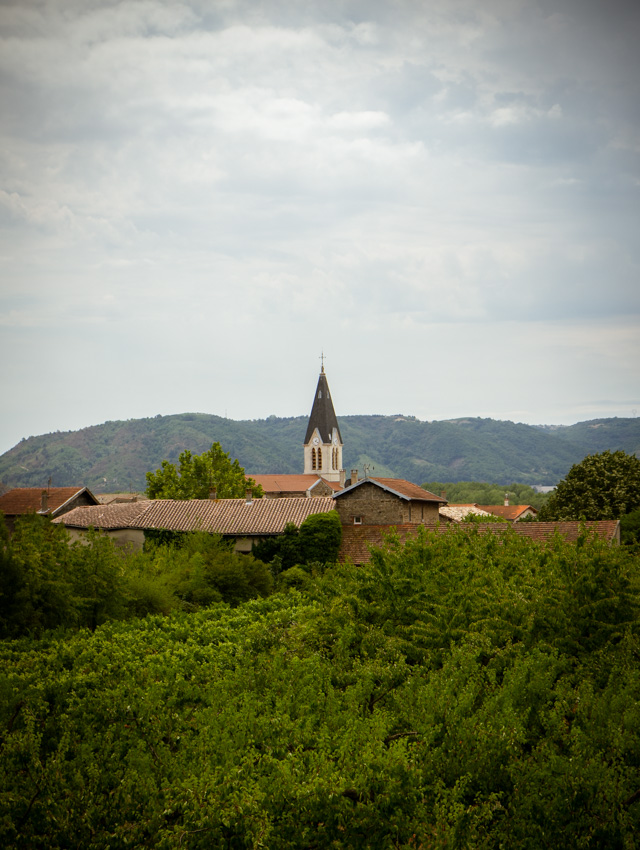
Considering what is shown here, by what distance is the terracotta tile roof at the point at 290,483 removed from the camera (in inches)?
3835

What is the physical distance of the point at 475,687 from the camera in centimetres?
1248

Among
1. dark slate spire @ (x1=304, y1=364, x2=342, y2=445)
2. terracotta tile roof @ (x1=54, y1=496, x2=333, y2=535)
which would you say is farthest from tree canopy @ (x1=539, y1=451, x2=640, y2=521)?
dark slate spire @ (x1=304, y1=364, x2=342, y2=445)

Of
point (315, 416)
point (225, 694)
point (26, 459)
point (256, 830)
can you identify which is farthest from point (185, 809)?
point (26, 459)

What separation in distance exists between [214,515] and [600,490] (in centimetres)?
2569

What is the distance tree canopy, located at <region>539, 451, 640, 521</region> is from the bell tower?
5268cm

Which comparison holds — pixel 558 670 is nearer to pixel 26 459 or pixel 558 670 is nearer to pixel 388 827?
pixel 388 827

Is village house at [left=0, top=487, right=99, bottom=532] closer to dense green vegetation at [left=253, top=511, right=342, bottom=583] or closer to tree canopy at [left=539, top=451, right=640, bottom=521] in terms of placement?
dense green vegetation at [left=253, top=511, right=342, bottom=583]

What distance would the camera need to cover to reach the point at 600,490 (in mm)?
52250

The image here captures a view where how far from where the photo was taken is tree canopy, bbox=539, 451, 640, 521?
51250 millimetres

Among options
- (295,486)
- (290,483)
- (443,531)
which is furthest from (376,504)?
(290,483)

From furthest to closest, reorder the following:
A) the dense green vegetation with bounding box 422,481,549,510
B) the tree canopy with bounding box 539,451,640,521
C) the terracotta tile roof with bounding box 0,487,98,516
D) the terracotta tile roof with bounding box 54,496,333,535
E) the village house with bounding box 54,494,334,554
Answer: the dense green vegetation with bounding box 422,481,549,510 < the terracotta tile roof with bounding box 0,487,98,516 < the tree canopy with bounding box 539,451,640,521 < the terracotta tile roof with bounding box 54,496,333,535 < the village house with bounding box 54,494,334,554

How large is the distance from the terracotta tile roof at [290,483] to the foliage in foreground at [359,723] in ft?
254

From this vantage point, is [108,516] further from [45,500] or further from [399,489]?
[45,500]

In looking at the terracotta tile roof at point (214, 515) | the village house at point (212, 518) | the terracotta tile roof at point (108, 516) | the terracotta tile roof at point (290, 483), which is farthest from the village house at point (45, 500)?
the terracotta tile roof at point (290, 483)
